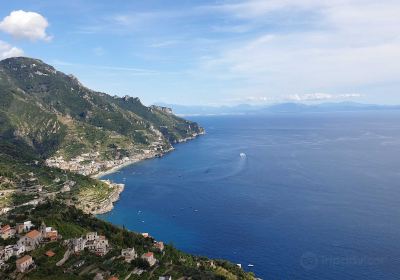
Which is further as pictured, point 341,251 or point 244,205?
point 244,205

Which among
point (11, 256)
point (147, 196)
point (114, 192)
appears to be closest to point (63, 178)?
point (114, 192)

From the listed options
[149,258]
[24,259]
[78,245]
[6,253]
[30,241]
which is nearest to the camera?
[24,259]

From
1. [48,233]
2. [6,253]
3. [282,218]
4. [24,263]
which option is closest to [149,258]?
[24,263]

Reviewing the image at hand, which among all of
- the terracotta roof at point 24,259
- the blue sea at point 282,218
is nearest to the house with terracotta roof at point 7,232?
the terracotta roof at point 24,259

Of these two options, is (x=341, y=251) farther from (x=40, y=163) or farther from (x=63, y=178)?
(x=40, y=163)

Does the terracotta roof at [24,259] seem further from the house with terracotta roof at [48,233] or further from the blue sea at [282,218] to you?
the blue sea at [282,218]

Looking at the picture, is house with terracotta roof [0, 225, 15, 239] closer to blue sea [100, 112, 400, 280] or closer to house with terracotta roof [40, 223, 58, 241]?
house with terracotta roof [40, 223, 58, 241]

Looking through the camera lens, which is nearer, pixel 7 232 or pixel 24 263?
pixel 24 263

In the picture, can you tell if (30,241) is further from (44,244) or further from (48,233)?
(48,233)
